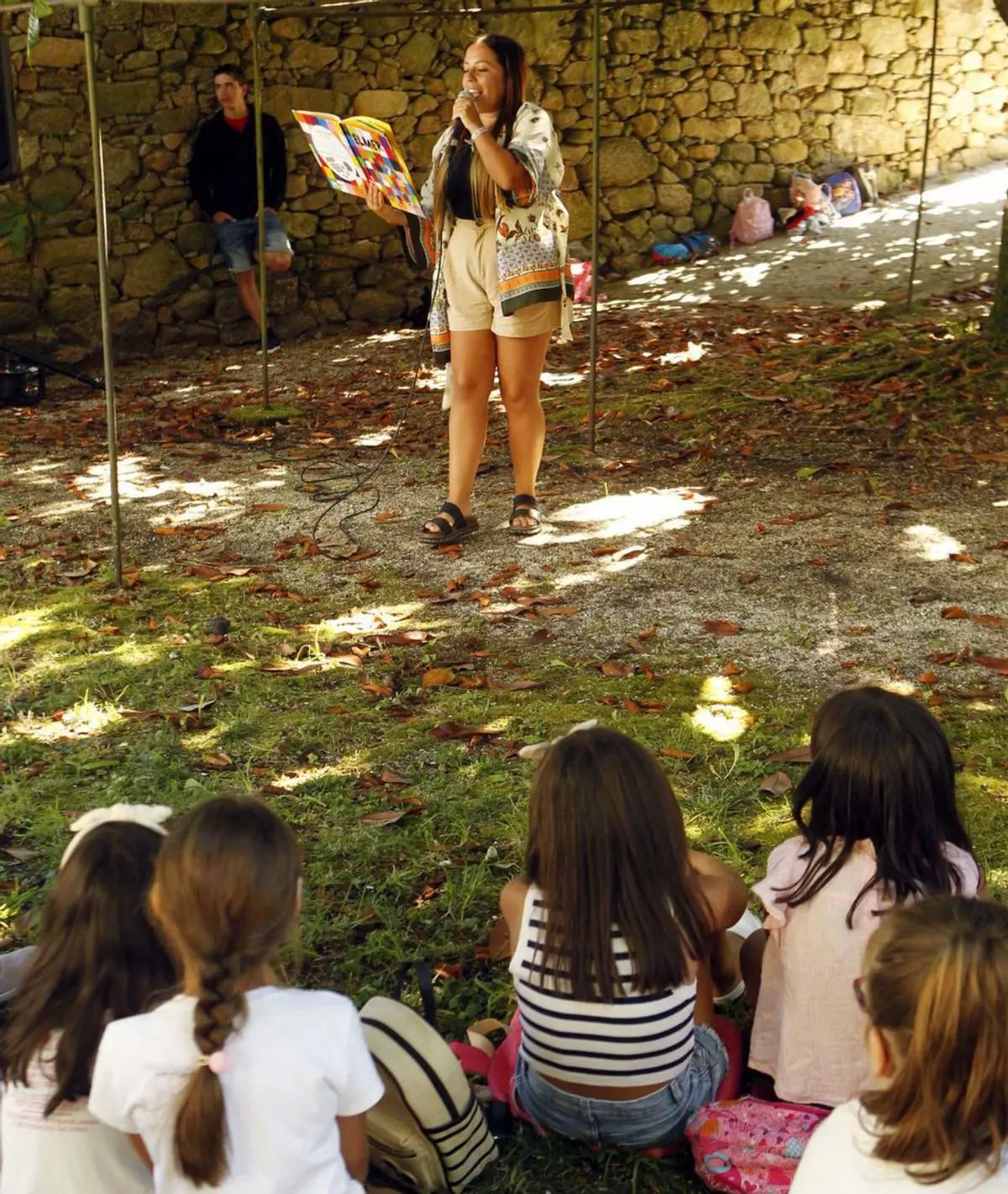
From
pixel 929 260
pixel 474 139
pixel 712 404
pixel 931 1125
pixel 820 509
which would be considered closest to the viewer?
pixel 931 1125

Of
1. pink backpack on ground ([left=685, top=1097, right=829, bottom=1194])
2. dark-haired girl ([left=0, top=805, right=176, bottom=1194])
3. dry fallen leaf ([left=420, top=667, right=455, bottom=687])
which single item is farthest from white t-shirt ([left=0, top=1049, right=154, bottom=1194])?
dry fallen leaf ([left=420, top=667, right=455, bottom=687])

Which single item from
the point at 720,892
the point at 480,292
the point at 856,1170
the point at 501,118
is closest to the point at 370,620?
the point at 480,292

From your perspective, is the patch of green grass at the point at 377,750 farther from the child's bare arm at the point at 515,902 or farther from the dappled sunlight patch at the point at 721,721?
the child's bare arm at the point at 515,902

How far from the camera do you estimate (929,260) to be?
11.0 meters

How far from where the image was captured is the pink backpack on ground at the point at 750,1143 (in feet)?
7.28

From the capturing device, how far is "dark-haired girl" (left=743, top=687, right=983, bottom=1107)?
230 cm

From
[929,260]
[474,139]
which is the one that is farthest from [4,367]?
[929,260]

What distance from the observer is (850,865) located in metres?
2.36

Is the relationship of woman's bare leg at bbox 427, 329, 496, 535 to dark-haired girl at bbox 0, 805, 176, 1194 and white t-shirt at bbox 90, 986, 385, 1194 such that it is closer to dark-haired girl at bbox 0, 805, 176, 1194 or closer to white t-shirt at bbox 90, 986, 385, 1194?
dark-haired girl at bbox 0, 805, 176, 1194

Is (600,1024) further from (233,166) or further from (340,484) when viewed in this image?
(233,166)

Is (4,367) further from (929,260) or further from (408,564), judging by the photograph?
(929,260)

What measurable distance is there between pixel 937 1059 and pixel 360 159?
4.23 metres

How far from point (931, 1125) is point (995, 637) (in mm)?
3099

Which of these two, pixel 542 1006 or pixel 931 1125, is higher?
pixel 931 1125
